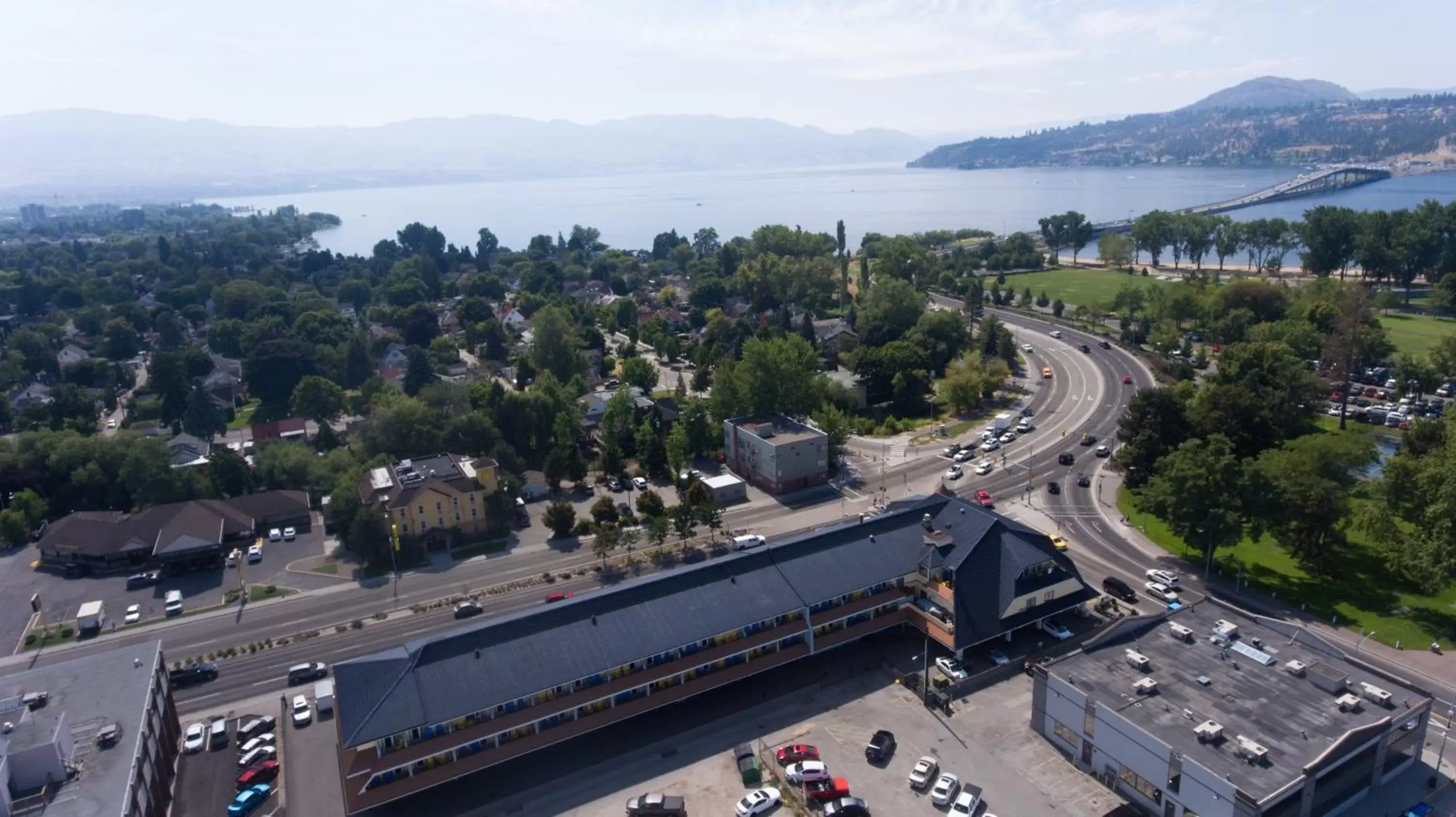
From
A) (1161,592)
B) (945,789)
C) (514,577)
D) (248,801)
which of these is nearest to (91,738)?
(248,801)

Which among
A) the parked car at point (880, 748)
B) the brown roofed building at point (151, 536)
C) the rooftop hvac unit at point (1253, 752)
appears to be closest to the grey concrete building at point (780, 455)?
the parked car at point (880, 748)

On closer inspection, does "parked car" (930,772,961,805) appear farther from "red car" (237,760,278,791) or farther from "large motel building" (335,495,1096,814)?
"red car" (237,760,278,791)

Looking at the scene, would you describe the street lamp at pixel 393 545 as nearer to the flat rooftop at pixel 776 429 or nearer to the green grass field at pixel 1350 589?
the flat rooftop at pixel 776 429

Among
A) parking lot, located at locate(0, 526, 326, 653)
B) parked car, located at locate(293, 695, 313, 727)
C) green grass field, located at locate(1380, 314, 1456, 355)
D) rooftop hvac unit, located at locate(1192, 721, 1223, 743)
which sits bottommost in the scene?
parking lot, located at locate(0, 526, 326, 653)

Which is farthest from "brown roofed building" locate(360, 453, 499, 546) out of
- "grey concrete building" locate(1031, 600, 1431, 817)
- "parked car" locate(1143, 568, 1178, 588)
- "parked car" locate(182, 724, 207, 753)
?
"parked car" locate(1143, 568, 1178, 588)

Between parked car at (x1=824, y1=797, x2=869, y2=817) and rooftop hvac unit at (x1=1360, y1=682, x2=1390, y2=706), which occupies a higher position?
rooftop hvac unit at (x1=1360, y1=682, x2=1390, y2=706)
